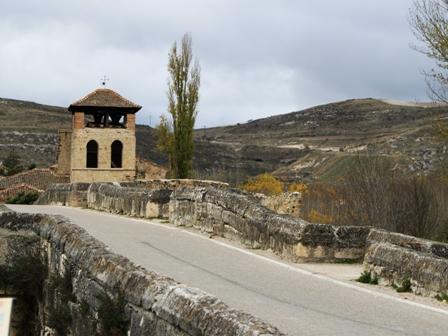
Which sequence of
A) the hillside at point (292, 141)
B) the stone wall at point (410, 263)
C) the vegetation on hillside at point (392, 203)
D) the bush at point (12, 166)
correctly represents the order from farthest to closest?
the hillside at point (292, 141) → the bush at point (12, 166) → the vegetation on hillside at point (392, 203) → the stone wall at point (410, 263)

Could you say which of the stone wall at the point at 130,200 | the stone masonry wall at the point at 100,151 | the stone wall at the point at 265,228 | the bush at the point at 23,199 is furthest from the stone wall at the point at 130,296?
the stone masonry wall at the point at 100,151

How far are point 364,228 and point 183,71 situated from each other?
142ft

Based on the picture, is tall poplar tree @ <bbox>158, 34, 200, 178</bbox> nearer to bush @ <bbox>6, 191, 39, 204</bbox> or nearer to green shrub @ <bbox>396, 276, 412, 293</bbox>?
bush @ <bbox>6, 191, 39, 204</bbox>

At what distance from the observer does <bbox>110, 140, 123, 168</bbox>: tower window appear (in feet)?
194

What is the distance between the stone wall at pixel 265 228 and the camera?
1424cm

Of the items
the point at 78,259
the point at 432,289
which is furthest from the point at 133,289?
the point at 432,289

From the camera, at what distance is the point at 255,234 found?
1616 cm

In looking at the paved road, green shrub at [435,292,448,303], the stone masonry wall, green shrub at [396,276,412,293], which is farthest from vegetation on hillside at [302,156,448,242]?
the stone masonry wall

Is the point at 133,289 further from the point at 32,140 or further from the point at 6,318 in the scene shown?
the point at 32,140

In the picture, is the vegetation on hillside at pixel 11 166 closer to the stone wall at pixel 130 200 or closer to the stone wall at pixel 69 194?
the stone wall at pixel 69 194

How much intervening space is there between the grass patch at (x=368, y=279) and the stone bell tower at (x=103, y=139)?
4626 cm

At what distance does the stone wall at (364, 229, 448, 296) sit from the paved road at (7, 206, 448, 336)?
49 cm

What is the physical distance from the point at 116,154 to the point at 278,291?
163ft

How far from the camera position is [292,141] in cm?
16562
